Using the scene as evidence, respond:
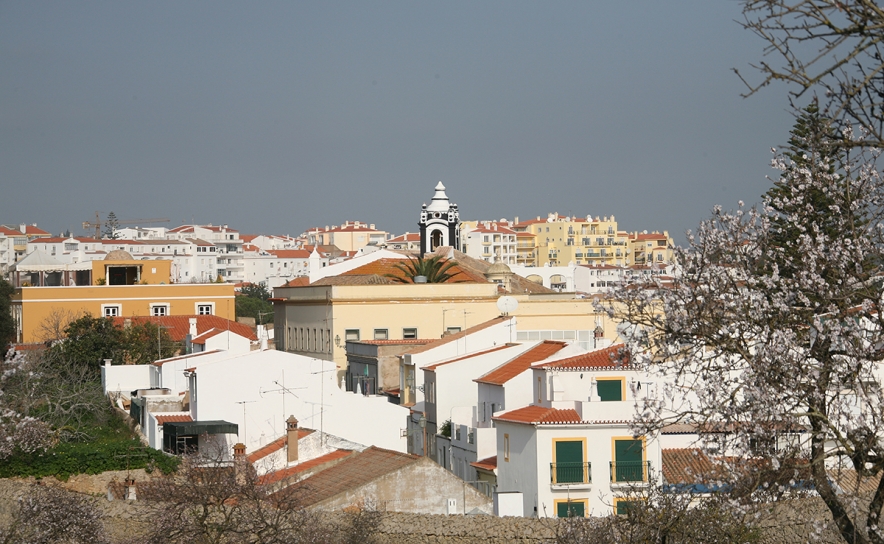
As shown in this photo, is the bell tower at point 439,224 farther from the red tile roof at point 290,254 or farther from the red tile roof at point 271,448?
the red tile roof at point 290,254

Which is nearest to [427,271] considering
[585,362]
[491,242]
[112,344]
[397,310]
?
[397,310]

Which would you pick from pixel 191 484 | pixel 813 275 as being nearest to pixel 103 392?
pixel 191 484

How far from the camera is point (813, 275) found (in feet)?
34.2

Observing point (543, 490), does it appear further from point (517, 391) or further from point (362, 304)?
point (362, 304)

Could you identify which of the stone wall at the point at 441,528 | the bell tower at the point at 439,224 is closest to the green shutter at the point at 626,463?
the stone wall at the point at 441,528

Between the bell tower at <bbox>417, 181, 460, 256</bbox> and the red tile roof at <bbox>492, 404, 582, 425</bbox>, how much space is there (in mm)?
54165

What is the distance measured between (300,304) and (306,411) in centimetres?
2350

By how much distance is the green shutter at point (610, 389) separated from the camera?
24641 millimetres

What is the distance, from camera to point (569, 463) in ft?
76.9

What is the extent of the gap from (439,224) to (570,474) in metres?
58.9

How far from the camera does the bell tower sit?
81812mm

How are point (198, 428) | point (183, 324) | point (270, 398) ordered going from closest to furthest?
point (198, 428)
point (270, 398)
point (183, 324)

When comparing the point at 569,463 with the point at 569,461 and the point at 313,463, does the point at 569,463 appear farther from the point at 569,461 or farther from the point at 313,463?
the point at 313,463

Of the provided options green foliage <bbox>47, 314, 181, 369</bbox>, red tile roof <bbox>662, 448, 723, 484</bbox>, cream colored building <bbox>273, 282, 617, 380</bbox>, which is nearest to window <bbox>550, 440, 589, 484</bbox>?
red tile roof <bbox>662, 448, 723, 484</bbox>
